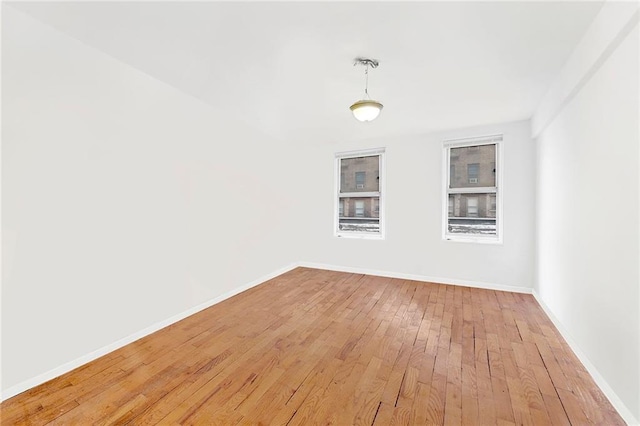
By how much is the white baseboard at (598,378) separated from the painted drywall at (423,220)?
1.19 meters

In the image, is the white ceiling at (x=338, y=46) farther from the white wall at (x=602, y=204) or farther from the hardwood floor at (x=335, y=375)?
the hardwood floor at (x=335, y=375)

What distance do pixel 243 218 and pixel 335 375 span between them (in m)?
2.56

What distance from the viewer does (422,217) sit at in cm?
453

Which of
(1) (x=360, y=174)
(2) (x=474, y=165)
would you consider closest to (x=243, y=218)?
(1) (x=360, y=174)

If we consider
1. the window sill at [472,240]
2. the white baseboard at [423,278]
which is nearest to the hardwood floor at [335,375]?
the white baseboard at [423,278]

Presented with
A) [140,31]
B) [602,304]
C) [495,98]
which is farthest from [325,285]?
[140,31]

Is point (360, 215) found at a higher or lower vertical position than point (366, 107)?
lower

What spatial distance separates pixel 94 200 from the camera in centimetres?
224

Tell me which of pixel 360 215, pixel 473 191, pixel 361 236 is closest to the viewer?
pixel 473 191

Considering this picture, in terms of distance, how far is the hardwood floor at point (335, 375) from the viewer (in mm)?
1637

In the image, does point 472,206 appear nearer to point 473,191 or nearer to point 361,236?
point 473,191

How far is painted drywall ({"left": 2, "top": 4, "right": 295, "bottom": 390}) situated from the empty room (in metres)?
0.01

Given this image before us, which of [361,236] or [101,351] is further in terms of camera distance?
[361,236]

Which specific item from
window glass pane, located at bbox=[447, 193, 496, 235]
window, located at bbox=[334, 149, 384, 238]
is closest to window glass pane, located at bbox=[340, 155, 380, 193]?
window, located at bbox=[334, 149, 384, 238]
